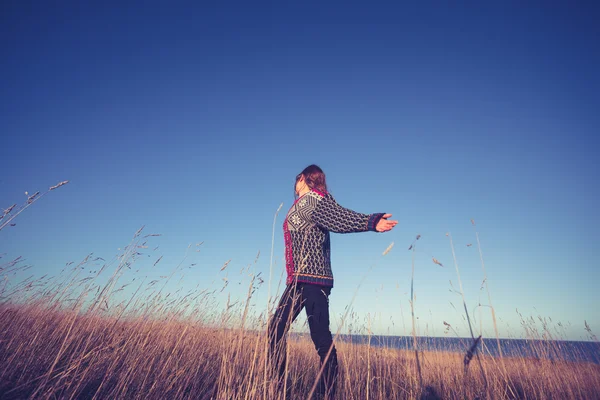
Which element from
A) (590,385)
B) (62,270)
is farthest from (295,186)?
(590,385)

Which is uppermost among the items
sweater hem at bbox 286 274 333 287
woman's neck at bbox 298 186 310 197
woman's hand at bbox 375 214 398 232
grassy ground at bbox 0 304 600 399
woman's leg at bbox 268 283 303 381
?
woman's neck at bbox 298 186 310 197

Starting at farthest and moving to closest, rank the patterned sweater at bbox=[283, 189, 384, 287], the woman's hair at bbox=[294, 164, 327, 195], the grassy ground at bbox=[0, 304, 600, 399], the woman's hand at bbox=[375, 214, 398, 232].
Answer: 1. the woman's hair at bbox=[294, 164, 327, 195]
2. the patterned sweater at bbox=[283, 189, 384, 287]
3. the woman's hand at bbox=[375, 214, 398, 232]
4. the grassy ground at bbox=[0, 304, 600, 399]

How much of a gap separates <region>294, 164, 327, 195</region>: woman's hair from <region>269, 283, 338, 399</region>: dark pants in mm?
833

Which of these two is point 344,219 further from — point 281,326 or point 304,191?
point 281,326

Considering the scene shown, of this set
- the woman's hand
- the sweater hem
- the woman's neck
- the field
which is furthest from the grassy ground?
the woman's neck

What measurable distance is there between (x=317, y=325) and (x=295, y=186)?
4.17 ft

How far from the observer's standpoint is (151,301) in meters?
3.18

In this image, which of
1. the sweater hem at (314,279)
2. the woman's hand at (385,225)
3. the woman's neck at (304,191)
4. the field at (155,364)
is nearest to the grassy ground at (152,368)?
the field at (155,364)

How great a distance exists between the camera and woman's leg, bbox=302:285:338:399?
1963 millimetres

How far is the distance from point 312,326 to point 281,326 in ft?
0.76

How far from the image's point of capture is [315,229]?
7.57ft

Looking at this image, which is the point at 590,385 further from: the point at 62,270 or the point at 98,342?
the point at 62,270

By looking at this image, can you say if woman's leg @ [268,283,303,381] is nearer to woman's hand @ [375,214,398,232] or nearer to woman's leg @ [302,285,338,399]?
woman's leg @ [302,285,338,399]

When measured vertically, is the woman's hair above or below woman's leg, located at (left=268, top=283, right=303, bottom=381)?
above
